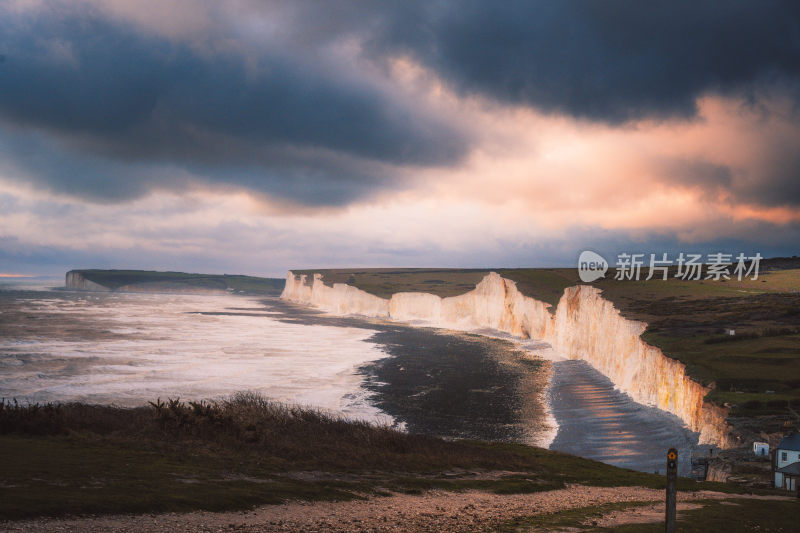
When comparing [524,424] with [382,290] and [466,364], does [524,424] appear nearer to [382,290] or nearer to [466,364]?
[466,364]

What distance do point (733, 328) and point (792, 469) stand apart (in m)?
39.5

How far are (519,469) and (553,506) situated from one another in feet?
26.3

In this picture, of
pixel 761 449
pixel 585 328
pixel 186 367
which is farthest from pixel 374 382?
pixel 585 328

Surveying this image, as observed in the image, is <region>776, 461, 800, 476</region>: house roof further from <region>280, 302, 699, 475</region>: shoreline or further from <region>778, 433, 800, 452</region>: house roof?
<region>280, 302, 699, 475</region>: shoreline

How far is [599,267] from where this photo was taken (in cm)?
15875

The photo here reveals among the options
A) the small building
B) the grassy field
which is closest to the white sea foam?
the small building

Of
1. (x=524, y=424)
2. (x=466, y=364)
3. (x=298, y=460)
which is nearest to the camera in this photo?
(x=298, y=460)

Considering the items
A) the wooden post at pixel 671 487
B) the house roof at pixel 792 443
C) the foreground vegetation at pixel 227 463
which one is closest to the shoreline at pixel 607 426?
the foreground vegetation at pixel 227 463

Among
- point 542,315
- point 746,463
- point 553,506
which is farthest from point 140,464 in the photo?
point 542,315

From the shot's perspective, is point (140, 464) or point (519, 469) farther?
point (519, 469)

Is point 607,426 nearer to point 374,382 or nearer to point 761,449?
point 761,449

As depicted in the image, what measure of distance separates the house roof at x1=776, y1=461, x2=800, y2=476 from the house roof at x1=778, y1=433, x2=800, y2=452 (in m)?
0.63

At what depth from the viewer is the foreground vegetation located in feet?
42.2

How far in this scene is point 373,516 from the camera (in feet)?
46.6
